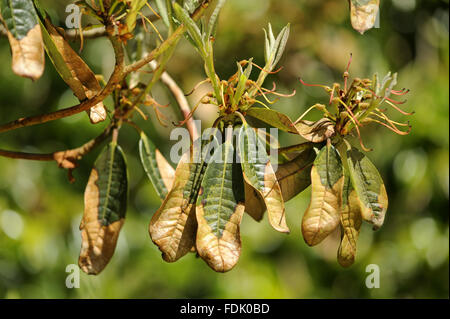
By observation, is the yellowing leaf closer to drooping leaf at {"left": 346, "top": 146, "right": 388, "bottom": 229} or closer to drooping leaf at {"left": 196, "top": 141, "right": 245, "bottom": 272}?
drooping leaf at {"left": 196, "top": 141, "right": 245, "bottom": 272}

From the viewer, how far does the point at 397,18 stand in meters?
1.90

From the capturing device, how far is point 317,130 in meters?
0.55

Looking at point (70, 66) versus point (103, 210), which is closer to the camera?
point (70, 66)

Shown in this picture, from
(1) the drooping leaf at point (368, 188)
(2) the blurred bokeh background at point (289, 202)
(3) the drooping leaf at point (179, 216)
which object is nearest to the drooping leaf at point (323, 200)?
(1) the drooping leaf at point (368, 188)

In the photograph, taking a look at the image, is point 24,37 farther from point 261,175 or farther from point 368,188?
point 368,188

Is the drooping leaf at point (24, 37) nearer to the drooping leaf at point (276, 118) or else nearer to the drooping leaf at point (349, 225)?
the drooping leaf at point (276, 118)

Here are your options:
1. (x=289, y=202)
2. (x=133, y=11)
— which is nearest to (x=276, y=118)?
(x=133, y=11)

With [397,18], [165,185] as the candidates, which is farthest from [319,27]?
[165,185]

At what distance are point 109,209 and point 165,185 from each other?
0.28 feet

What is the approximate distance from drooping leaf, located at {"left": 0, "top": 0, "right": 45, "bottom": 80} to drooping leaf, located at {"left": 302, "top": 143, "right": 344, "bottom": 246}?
286 mm

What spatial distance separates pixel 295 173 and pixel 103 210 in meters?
0.24

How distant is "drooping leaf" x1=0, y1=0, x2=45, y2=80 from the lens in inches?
16.4

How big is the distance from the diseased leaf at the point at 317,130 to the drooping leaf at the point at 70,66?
219 mm

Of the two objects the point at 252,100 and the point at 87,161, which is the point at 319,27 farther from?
the point at 252,100
